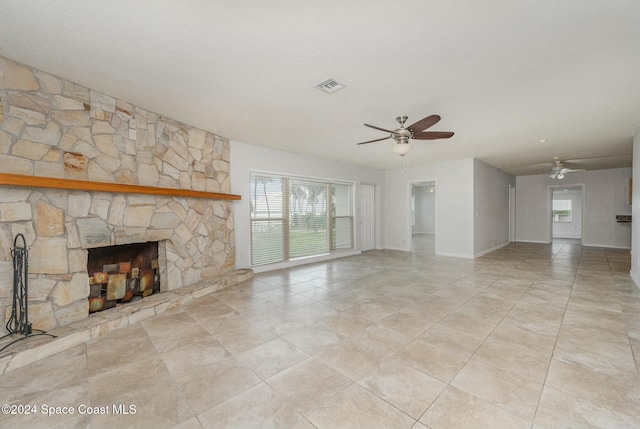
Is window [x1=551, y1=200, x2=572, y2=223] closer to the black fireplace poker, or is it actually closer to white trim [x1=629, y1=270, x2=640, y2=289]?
white trim [x1=629, y1=270, x2=640, y2=289]

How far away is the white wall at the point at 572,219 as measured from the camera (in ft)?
37.7

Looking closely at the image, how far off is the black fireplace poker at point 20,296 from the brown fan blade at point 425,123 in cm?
401

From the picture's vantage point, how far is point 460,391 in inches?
68.4

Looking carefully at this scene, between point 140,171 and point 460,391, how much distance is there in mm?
3975

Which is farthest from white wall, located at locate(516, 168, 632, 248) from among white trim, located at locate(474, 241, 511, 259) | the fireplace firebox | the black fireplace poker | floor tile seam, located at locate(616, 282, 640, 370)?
the black fireplace poker

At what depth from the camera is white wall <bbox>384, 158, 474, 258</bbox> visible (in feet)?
20.9

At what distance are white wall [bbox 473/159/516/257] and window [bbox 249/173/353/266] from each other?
10.3 feet

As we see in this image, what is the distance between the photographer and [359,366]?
201 cm

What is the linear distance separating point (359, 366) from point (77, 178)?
332cm

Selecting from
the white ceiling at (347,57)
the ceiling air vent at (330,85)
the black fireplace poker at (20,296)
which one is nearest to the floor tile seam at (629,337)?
the white ceiling at (347,57)

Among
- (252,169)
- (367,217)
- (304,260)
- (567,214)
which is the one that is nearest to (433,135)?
(252,169)

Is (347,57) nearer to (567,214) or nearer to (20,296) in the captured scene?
(20,296)

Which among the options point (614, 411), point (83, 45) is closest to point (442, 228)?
point (614, 411)

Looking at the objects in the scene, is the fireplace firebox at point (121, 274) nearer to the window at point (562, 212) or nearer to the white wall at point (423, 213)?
the white wall at point (423, 213)
